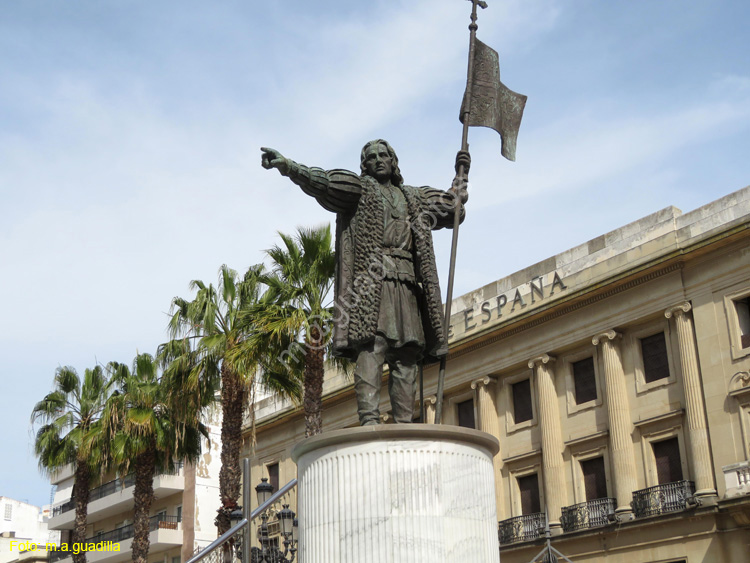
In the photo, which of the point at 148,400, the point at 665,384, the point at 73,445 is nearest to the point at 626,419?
the point at 665,384

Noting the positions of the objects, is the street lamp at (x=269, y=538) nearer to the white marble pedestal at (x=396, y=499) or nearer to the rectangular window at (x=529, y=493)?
the white marble pedestal at (x=396, y=499)

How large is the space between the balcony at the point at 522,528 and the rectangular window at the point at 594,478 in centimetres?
172

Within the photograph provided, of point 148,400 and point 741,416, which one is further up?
point 148,400

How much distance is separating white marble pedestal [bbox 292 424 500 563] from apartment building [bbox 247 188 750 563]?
19977 millimetres

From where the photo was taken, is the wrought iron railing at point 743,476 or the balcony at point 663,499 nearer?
the wrought iron railing at point 743,476

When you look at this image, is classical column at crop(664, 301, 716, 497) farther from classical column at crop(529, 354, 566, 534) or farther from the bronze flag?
the bronze flag

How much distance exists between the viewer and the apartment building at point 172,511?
45875 millimetres

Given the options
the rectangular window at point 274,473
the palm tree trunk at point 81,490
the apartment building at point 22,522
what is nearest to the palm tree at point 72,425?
the palm tree trunk at point 81,490

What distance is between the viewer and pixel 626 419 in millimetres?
28203

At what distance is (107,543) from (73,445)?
1881cm

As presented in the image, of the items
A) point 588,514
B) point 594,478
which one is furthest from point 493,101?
point 594,478

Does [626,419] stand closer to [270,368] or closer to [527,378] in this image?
[527,378]

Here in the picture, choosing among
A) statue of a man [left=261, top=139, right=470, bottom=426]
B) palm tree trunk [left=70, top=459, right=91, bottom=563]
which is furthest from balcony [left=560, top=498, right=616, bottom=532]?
statue of a man [left=261, top=139, right=470, bottom=426]

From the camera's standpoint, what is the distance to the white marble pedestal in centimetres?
586
